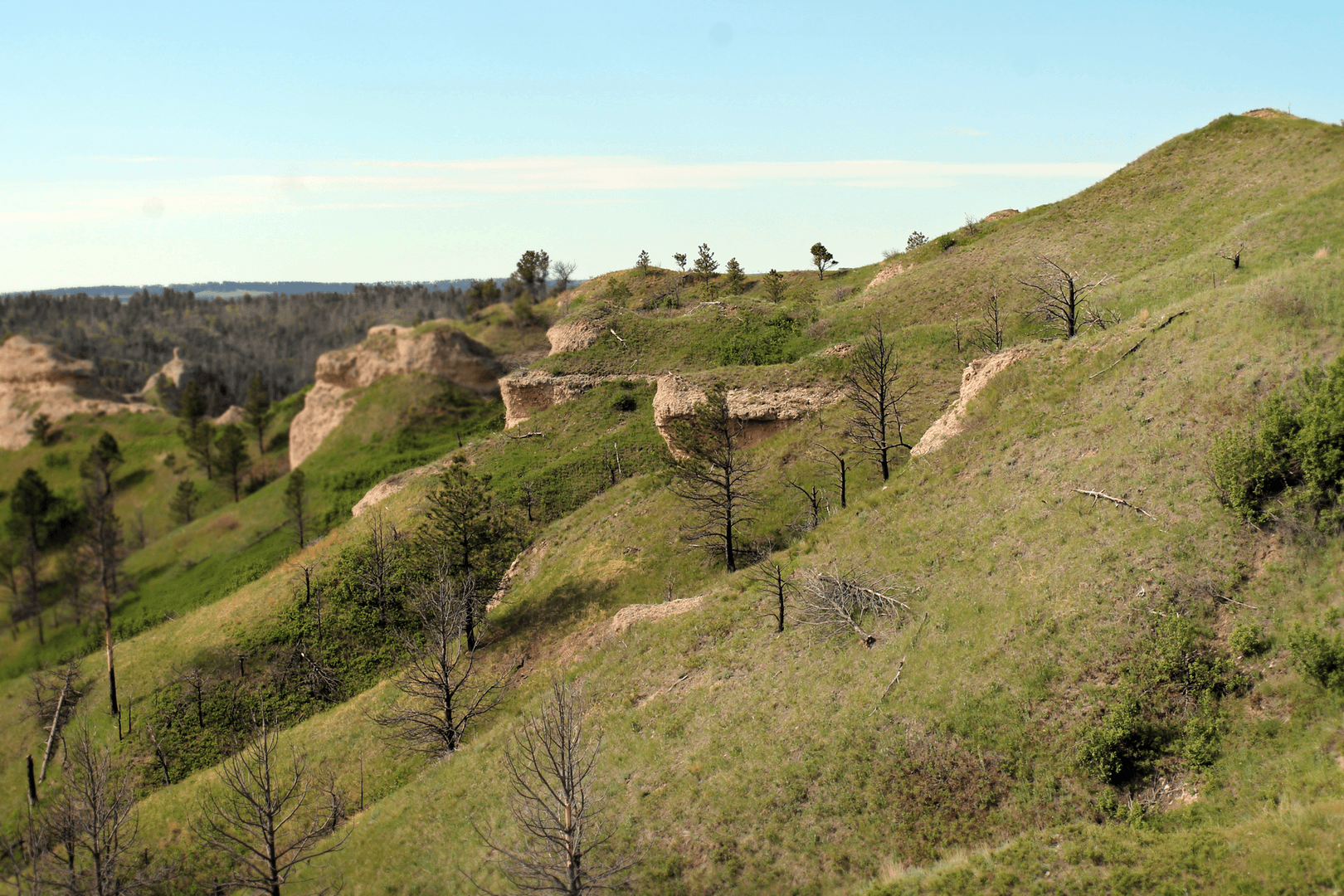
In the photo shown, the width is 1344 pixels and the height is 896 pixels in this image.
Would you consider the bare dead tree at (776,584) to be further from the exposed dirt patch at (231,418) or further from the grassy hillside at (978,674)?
the exposed dirt patch at (231,418)

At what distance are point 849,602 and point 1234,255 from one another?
27.2 m

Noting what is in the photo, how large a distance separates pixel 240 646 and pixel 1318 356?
40.7 meters

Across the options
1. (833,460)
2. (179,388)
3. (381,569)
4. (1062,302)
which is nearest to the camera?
(1062,302)

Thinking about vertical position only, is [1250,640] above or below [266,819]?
above

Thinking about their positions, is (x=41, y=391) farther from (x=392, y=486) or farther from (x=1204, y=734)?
(x=1204, y=734)

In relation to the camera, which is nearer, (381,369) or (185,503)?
(381,369)

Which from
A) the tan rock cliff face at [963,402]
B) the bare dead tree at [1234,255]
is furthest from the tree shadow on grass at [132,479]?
the bare dead tree at [1234,255]

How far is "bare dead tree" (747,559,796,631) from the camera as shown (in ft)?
70.7

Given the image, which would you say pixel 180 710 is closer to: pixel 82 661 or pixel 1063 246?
pixel 82 661

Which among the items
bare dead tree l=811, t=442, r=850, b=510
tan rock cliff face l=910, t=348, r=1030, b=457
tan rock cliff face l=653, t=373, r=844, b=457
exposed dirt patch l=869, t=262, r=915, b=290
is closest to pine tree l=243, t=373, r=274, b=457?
tan rock cliff face l=653, t=373, r=844, b=457

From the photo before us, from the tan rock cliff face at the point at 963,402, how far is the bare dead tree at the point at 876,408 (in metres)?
1.54

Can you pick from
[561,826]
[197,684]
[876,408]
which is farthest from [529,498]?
[561,826]

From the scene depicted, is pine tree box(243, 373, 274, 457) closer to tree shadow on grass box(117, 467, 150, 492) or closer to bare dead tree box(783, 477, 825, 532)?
tree shadow on grass box(117, 467, 150, 492)

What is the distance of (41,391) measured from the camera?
302ft
